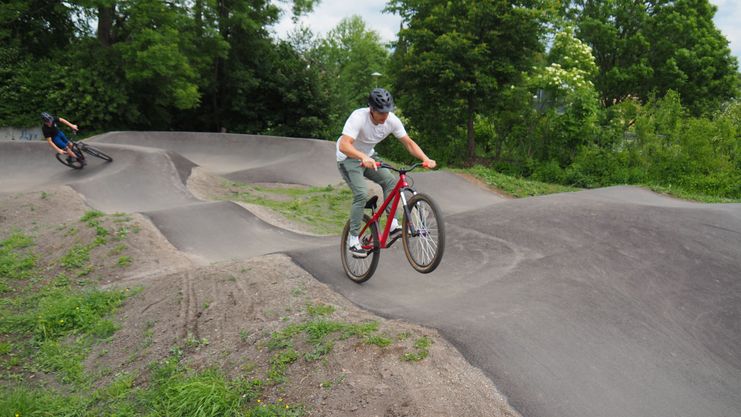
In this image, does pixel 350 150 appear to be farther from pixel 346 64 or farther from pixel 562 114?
pixel 346 64

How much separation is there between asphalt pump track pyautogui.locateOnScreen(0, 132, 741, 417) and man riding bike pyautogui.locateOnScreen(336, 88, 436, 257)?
798 millimetres

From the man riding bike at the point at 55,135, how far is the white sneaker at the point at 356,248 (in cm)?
1132

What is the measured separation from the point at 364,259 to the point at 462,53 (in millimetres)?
16459

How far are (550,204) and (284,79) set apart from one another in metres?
24.7

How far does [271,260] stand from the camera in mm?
6258

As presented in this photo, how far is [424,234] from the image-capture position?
4785 mm

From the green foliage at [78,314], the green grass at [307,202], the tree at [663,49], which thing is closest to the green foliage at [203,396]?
the green foliage at [78,314]

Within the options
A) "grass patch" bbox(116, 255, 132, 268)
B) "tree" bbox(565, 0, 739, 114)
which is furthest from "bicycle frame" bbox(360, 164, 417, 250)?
"tree" bbox(565, 0, 739, 114)

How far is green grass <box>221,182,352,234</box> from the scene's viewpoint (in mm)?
11164

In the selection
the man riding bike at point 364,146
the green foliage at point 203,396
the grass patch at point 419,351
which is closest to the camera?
the green foliage at point 203,396

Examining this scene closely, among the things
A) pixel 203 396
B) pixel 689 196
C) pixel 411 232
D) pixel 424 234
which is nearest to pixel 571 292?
pixel 424 234

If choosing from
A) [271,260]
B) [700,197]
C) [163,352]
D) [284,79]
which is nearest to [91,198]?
[271,260]

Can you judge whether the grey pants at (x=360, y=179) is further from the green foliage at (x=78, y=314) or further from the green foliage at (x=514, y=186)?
the green foliage at (x=514, y=186)

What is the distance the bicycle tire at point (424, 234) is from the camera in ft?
14.9
